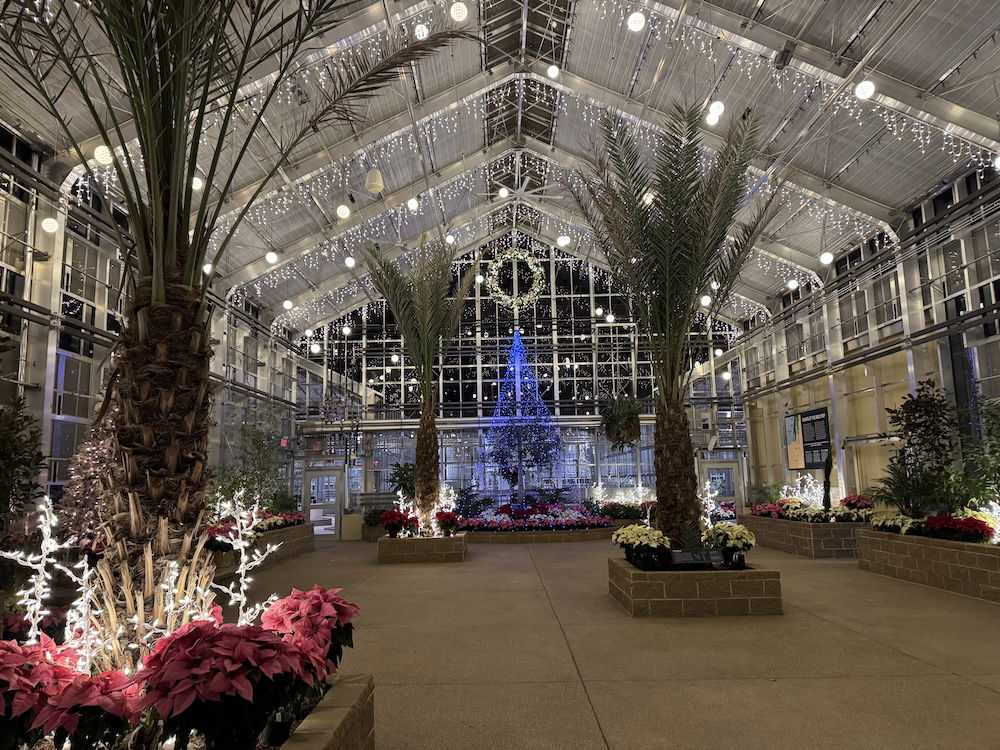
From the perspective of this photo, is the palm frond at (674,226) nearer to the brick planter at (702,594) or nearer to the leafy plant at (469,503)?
the brick planter at (702,594)

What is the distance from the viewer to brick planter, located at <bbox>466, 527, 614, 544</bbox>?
14.9m

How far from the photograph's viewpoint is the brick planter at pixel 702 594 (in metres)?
6.33

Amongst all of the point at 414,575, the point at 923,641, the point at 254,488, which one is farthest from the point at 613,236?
the point at 254,488

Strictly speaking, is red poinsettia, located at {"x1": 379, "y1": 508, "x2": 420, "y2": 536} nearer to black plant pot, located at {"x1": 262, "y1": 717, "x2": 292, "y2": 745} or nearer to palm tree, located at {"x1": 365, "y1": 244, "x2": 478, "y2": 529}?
palm tree, located at {"x1": 365, "y1": 244, "x2": 478, "y2": 529}

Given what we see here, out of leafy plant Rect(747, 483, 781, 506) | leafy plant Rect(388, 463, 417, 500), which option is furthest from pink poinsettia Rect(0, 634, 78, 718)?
leafy plant Rect(747, 483, 781, 506)

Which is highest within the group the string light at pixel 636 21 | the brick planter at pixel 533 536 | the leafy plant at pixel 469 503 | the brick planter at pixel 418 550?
the string light at pixel 636 21

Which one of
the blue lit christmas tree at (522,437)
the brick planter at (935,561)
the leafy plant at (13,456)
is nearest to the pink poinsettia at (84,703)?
the leafy plant at (13,456)

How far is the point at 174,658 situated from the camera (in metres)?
1.97

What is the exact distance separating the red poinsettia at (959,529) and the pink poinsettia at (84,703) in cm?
896

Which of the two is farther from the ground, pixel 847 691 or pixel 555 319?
pixel 555 319

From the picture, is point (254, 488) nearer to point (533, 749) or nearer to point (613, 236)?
point (613, 236)

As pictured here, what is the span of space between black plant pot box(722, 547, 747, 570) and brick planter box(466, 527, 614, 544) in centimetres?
826

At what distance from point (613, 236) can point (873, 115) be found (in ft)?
24.3

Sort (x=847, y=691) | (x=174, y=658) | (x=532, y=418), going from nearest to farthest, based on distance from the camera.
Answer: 1. (x=174, y=658)
2. (x=847, y=691)
3. (x=532, y=418)
